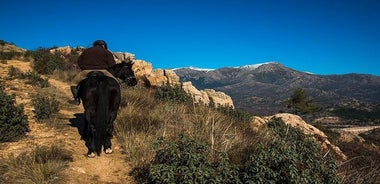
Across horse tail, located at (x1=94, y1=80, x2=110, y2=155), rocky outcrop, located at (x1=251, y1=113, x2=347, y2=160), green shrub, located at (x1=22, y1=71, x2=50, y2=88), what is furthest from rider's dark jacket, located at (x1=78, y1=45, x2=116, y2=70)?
green shrub, located at (x1=22, y1=71, x2=50, y2=88)

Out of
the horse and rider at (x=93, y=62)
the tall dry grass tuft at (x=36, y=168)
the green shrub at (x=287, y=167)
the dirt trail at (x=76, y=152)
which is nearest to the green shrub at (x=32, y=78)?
the dirt trail at (x=76, y=152)

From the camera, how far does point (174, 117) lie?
10500mm

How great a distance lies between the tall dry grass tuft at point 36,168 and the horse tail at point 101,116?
747 millimetres

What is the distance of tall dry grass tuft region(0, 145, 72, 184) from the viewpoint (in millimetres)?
5945

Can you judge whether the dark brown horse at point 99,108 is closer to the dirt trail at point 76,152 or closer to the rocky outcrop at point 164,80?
Answer: the dirt trail at point 76,152

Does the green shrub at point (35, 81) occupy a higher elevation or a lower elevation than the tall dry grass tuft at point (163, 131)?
higher

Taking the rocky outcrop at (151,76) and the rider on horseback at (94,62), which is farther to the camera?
the rocky outcrop at (151,76)

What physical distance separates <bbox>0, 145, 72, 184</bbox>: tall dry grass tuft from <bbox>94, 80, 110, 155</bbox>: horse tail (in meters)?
0.75

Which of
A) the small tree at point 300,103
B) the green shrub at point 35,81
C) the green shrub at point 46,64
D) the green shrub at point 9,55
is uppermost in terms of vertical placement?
the green shrub at point 9,55

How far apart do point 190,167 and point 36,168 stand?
2.64m

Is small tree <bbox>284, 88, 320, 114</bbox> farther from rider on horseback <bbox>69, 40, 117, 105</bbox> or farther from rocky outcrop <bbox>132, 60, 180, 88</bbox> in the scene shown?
rider on horseback <bbox>69, 40, 117, 105</bbox>

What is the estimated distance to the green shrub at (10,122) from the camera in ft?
28.0

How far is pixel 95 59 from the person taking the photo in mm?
9328

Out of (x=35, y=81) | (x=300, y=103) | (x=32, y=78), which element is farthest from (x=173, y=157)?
(x=300, y=103)
